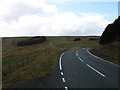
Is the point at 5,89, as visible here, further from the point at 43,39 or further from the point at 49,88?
the point at 43,39

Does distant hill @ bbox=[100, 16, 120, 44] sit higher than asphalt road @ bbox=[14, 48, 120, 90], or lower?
higher

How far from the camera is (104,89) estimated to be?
1328 centimetres

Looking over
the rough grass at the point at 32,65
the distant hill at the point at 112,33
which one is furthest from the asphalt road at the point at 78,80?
the distant hill at the point at 112,33

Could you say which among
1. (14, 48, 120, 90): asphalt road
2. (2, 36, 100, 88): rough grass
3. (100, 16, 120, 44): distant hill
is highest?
(100, 16, 120, 44): distant hill

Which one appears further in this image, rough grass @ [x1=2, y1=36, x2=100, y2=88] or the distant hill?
the distant hill

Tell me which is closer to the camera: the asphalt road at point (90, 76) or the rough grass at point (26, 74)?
the asphalt road at point (90, 76)

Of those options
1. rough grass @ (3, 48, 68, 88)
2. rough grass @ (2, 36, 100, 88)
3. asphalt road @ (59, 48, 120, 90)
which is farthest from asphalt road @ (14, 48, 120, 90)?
rough grass @ (2, 36, 100, 88)

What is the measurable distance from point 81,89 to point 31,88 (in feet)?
9.72

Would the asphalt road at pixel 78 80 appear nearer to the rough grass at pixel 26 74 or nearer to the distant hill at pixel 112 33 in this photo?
the rough grass at pixel 26 74

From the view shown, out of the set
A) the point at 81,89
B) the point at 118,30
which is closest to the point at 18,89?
the point at 81,89

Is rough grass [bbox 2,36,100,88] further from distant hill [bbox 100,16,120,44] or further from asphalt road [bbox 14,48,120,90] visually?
distant hill [bbox 100,16,120,44]

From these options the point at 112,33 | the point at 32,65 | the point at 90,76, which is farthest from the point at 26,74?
the point at 112,33

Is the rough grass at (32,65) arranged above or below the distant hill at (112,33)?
below

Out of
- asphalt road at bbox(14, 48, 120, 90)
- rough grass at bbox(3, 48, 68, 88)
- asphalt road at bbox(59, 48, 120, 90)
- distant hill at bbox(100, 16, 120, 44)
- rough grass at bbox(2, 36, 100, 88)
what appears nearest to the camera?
asphalt road at bbox(14, 48, 120, 90)
